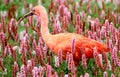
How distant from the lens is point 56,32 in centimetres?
871

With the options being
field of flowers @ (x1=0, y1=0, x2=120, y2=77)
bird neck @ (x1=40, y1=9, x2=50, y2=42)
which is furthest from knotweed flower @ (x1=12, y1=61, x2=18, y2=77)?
bird neck @ (x1=40, y1=9, x2=50, y2=42)

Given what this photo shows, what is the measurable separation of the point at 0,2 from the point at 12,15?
1.28 m

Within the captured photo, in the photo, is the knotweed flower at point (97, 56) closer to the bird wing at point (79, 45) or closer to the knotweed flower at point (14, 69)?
the bird wing at point (79, 45)

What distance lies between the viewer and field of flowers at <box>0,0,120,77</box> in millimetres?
7039

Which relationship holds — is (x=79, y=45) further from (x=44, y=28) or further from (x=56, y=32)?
(x=56, y=32)

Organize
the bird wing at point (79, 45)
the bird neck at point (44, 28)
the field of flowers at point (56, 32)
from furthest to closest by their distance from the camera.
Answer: the bird neck at point (44, 28)
the bird wing at point (79, 45)
the field of flowers at point (56, 32)

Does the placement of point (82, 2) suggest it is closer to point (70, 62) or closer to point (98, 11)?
point (98, 11)

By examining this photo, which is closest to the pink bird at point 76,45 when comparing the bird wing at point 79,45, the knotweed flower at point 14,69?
the bird wing at point 79,45

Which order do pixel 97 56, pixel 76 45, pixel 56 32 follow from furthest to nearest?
1. pixel 56 32
2. pixel 76 45
3. pixel 97 56

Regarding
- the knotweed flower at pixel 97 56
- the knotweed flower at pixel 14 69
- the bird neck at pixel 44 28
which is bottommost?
the knotweed flower at pixel 14 69

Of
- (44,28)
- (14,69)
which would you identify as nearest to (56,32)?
(44,28)

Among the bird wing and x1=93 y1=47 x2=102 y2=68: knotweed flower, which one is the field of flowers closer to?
x1=93 y1=47 x2=102 y2=68: knotweed flower

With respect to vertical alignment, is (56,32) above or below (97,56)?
above

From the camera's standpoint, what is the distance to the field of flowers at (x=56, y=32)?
7039 millimetres
